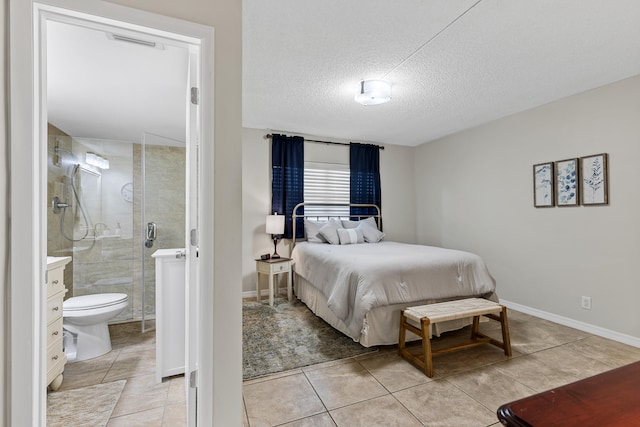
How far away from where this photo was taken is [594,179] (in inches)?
111

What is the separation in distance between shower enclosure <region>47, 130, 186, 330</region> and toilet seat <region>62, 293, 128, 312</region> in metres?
0.32

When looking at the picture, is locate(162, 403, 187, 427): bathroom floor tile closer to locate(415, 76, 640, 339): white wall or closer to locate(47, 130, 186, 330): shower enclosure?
locate(47, 130, 186, 330): shower enclosure

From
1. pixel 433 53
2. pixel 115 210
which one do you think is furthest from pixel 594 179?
pixel 115 210

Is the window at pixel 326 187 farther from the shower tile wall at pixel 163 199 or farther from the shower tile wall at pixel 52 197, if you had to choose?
the shower tile wall at pixel 52 197

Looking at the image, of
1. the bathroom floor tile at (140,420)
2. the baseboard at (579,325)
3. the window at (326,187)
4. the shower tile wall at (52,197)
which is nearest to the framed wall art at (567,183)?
the baseboard at (579,325)

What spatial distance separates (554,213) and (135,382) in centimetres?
420

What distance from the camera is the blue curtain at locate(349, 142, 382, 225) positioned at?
4.76 m

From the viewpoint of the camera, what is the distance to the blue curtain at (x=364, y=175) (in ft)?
15.6

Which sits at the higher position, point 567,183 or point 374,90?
point 374,90

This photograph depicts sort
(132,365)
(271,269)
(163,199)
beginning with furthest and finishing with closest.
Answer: (271,269) → (163,199) → (132,365)

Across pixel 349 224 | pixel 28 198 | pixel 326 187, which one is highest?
pixel 326 187

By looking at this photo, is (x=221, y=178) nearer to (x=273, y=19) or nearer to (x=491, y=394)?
(x=273, y=19)

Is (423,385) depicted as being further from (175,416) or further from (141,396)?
(141,396)

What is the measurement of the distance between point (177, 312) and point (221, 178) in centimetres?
122
